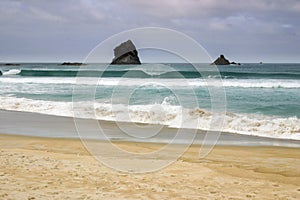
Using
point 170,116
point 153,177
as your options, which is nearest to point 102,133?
point 170,116

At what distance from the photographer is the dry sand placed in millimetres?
5676

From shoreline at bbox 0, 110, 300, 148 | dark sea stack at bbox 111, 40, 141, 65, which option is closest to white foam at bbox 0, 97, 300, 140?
shoreline at bbox 0, 110, 300, 148

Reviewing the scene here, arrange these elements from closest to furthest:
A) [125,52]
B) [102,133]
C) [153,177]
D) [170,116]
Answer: [153,177], [102,133], [170,116], [125,52]

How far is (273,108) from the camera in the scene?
1878cm

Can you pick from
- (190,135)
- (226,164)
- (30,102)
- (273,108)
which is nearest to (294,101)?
(273,108)

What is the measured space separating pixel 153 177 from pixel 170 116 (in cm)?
911

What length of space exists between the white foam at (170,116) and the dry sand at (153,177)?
13.2ft

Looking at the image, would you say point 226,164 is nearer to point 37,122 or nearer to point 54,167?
point 54,167

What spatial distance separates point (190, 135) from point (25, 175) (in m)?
6.52

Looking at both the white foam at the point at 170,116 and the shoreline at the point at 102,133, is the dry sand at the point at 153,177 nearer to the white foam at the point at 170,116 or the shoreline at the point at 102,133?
the shoreline at the point at 102,133

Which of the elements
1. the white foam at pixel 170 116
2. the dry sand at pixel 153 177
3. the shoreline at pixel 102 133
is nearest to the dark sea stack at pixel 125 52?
the white foam at pixel 170 116

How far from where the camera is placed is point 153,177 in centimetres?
667

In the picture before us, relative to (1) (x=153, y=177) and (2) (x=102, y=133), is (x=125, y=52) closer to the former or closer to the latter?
(2) (x=102, y=133)

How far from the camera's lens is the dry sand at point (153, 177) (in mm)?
5676
